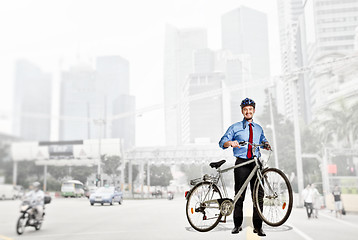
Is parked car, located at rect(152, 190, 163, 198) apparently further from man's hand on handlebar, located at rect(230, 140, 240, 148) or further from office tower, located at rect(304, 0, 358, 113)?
office tower, located at rect(304, 0, 358, 113)

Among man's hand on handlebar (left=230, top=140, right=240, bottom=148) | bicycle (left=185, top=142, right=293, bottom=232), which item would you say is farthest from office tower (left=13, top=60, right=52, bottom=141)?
man's hand on handlebar (left=230, top=140, right=240, bottom=148)

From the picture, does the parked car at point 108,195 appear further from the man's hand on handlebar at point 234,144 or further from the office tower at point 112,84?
the man's hand on handlebar at point 234,144

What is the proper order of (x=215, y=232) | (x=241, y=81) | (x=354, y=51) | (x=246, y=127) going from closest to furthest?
→ 1. (x=246, y=127)
2. (x=215, y=232)
3. (x=241, y=81)
4. (x=354, y=51)

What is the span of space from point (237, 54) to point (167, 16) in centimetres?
197

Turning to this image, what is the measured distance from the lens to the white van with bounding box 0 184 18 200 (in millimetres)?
5204

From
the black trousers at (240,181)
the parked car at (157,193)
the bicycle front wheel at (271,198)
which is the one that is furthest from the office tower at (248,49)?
the bicycle front wheel at (271,198)

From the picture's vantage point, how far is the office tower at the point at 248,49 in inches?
287

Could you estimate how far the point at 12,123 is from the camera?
17.1ft

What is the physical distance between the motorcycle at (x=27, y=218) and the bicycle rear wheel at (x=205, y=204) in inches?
104

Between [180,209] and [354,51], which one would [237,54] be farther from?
[354,51]

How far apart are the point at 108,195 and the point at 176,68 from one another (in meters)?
3.11

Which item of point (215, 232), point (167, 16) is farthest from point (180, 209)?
point (167, 16)

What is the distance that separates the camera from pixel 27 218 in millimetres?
5391

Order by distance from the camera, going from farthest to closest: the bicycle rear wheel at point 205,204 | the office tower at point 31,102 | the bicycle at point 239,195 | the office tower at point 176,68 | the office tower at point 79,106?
the office tower at point 176,68
the office tower at point 79,106
the office tower at point 31,102
the bicycle rear wheel at point 205,204
the bicycle at point 239,195
